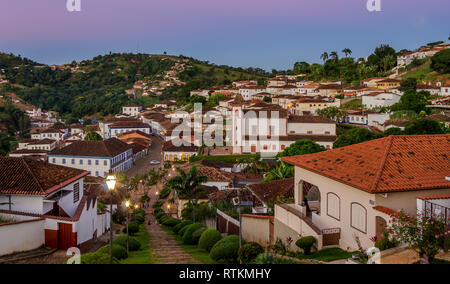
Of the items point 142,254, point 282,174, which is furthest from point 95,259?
point 282,174

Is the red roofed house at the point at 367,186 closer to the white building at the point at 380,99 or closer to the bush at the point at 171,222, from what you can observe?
the bush at the point at 171,222

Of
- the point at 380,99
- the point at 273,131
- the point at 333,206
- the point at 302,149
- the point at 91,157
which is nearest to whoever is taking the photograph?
the point at 333,206

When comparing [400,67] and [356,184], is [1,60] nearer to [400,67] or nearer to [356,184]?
[400,67]

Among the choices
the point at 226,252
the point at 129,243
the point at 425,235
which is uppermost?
the point at 425,235

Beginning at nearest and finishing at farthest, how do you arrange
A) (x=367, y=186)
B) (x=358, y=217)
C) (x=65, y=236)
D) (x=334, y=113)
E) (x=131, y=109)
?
1. (x=367, y=186)
2. (x=358, y=217)
3. (x=65, y=236)
4. (x=334, y=113)
5. (x=131, y=109)

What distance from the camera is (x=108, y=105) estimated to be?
98125 mm

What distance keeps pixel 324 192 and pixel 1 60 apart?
16184 centimetres

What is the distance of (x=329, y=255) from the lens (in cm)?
1009

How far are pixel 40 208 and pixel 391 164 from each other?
10.1 metres

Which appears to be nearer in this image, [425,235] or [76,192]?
[425,235]

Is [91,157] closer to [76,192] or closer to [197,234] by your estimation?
[76,192]

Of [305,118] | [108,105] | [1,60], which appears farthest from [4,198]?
[1,60]

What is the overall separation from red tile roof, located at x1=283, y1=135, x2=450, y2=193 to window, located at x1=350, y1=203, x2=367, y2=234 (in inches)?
26.9

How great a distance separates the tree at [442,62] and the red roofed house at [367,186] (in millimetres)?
57224
